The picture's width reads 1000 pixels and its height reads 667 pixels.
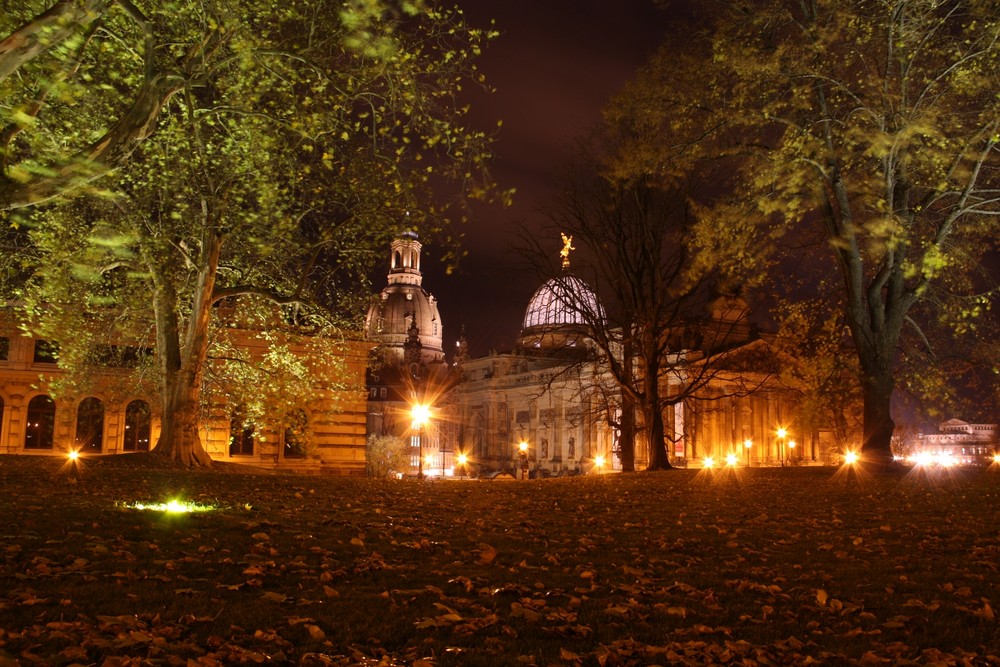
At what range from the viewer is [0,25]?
31.5ft

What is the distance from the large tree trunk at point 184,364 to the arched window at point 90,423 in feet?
70.5

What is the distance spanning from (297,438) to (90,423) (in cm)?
1165

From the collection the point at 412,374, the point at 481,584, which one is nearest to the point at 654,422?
the point at 481,584

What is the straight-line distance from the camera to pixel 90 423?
137ft

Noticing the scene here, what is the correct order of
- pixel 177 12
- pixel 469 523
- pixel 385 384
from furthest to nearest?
pixel 385 384
pixel 177 12
pixel 469 523

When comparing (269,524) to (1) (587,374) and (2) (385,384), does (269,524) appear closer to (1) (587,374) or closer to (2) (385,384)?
(1) (587,374)

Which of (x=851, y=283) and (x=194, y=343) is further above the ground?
(x=851, y=283)

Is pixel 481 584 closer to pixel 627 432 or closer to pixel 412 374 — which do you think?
pixel 627 432

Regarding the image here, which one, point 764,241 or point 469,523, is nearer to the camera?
point 469,523

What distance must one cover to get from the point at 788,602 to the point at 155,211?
21.0 m

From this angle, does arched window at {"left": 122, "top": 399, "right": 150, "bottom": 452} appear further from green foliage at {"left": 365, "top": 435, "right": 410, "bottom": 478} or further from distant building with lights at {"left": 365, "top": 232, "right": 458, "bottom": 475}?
distant building with lights at {"left": 365, "top": 232, "right": 458, "bottom": 475}

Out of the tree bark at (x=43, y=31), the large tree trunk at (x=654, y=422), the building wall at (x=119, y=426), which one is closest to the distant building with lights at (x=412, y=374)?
the building wall at (x=119, y=426)

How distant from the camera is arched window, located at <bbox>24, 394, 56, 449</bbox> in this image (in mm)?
42375

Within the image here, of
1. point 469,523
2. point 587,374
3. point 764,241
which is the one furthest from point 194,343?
point 587,374
